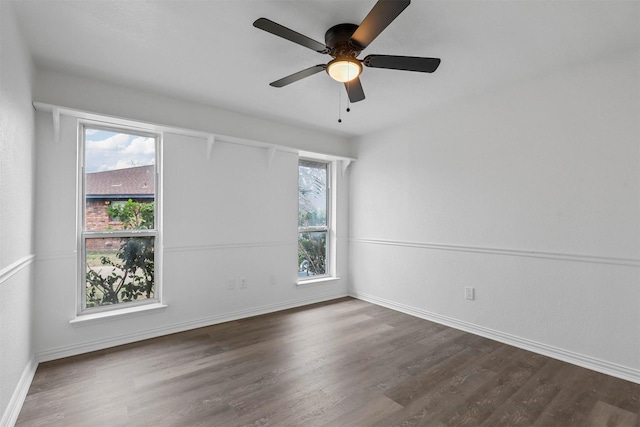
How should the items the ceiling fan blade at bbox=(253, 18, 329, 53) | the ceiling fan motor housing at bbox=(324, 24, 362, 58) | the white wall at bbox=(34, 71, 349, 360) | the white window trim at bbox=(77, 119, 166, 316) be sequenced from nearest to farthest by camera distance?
the ceiling fan blade at bbox=(253, 18, 329, 53)
the ceiling fan motor housing at bbox=(324, 24, 362, 58)
the white wall at bbox=(34, 71, 349, 360)
the white window trim at bbox=(77, 119, 166, 316)

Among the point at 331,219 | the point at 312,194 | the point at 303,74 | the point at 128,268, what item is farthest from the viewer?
the point at 331,219

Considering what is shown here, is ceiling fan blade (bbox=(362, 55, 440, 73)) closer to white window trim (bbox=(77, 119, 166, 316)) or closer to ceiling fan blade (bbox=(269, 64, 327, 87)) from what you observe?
ceiling fan blade (bbox=(269, 64, 327, 87))

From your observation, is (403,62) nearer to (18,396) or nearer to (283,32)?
(283,32)

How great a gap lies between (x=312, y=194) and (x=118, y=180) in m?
2.45

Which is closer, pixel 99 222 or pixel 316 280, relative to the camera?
pixel 99 222

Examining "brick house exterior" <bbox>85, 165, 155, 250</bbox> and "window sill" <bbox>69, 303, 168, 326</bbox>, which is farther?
"brick house exterior" <bbox>85, 165, 155, 250</bbox>

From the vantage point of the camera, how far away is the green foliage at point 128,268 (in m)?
3.04

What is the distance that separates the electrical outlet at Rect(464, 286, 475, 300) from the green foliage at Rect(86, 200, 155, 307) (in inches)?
133

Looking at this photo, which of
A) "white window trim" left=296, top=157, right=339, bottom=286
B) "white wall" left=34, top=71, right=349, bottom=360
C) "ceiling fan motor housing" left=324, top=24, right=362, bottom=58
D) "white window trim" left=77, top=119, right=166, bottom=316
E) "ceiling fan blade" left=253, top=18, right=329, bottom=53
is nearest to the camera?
"ceiling fan blade" left=253, top=18, right=329, bottom=53

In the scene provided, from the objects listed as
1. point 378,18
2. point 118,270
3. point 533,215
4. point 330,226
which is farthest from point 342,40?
point 330,226

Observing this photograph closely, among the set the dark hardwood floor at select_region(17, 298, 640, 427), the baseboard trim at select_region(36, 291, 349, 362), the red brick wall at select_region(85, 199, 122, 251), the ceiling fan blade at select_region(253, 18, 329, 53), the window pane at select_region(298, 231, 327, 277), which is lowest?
the dark hardwood floor at select_region(17, 298, 640, 427)

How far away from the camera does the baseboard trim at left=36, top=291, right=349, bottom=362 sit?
2.72m

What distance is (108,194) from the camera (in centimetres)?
307

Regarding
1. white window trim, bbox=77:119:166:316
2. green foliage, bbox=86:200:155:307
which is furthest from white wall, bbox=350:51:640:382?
green foliage, bbox=86:200:155:307
